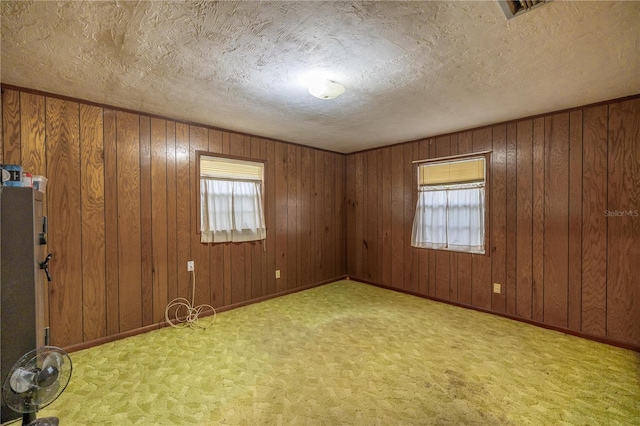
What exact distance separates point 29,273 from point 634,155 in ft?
16.1

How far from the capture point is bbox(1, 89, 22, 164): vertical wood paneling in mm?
2307

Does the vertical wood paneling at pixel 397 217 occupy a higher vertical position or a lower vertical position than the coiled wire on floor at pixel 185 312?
higher

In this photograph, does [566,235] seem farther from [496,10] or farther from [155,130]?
[155,130]

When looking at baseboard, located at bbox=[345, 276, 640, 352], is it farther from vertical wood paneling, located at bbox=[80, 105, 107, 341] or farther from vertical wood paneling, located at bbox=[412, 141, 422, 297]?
vertical wood paneling, located at bbox=[80, 105, 107, 341]

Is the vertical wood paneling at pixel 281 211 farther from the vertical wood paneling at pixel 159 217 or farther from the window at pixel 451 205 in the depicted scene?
the window at pixel 451 205

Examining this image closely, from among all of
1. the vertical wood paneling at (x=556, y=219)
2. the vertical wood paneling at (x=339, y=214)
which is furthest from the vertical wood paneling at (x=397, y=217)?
the vertical wood paneling at (x=556, y=219)

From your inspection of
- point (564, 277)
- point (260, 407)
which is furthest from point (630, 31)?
point (260, 407)

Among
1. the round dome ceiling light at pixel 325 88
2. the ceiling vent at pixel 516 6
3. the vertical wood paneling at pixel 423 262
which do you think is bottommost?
the vertical wood paneling at pixel 423 262

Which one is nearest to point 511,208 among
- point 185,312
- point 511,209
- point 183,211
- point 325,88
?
point 511,209

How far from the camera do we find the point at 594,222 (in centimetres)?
279

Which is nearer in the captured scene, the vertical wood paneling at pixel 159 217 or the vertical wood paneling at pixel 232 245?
the vertical wood paneling at pixel 232 245

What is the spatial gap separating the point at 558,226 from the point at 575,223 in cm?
14

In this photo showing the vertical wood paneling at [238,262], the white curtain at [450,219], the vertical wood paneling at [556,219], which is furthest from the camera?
the vertical wood paneling at [238,262]

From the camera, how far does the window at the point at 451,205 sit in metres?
3.58
